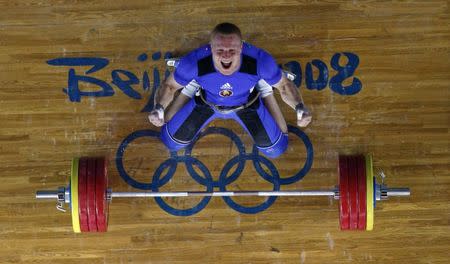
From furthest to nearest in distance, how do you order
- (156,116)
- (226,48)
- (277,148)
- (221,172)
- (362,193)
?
(221,172) → (277,148) → (362,193) → (156,116) → (226,48)

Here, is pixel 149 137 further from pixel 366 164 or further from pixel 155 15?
pixel 366 164

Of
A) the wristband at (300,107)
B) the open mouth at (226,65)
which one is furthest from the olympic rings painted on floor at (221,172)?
the open mouth at (226,65)

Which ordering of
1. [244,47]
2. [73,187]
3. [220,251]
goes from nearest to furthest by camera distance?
1. [244,47]
2. [73,187]
3. [220,251]

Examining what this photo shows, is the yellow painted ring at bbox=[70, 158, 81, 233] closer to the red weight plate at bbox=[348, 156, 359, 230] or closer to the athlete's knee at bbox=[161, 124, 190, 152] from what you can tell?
the athlete's knee at bbox=[161, 124, 190, 152]

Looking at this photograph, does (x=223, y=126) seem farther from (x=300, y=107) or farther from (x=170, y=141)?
(x=300, y=107)

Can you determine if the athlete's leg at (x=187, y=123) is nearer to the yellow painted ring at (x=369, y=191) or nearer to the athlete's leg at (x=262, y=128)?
the athlete's leg at (x=262, y=128)

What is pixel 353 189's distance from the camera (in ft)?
10.9

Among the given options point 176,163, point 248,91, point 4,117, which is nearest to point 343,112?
point 248,91

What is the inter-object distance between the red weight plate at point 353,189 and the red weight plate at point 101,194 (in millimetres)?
1363

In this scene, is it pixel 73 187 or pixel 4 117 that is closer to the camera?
pixel 73 187

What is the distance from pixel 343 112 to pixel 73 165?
1639mm

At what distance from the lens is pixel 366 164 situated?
11.0 feet

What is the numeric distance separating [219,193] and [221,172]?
291 mm

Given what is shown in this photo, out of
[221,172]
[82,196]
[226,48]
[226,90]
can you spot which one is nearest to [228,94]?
[226,90]
